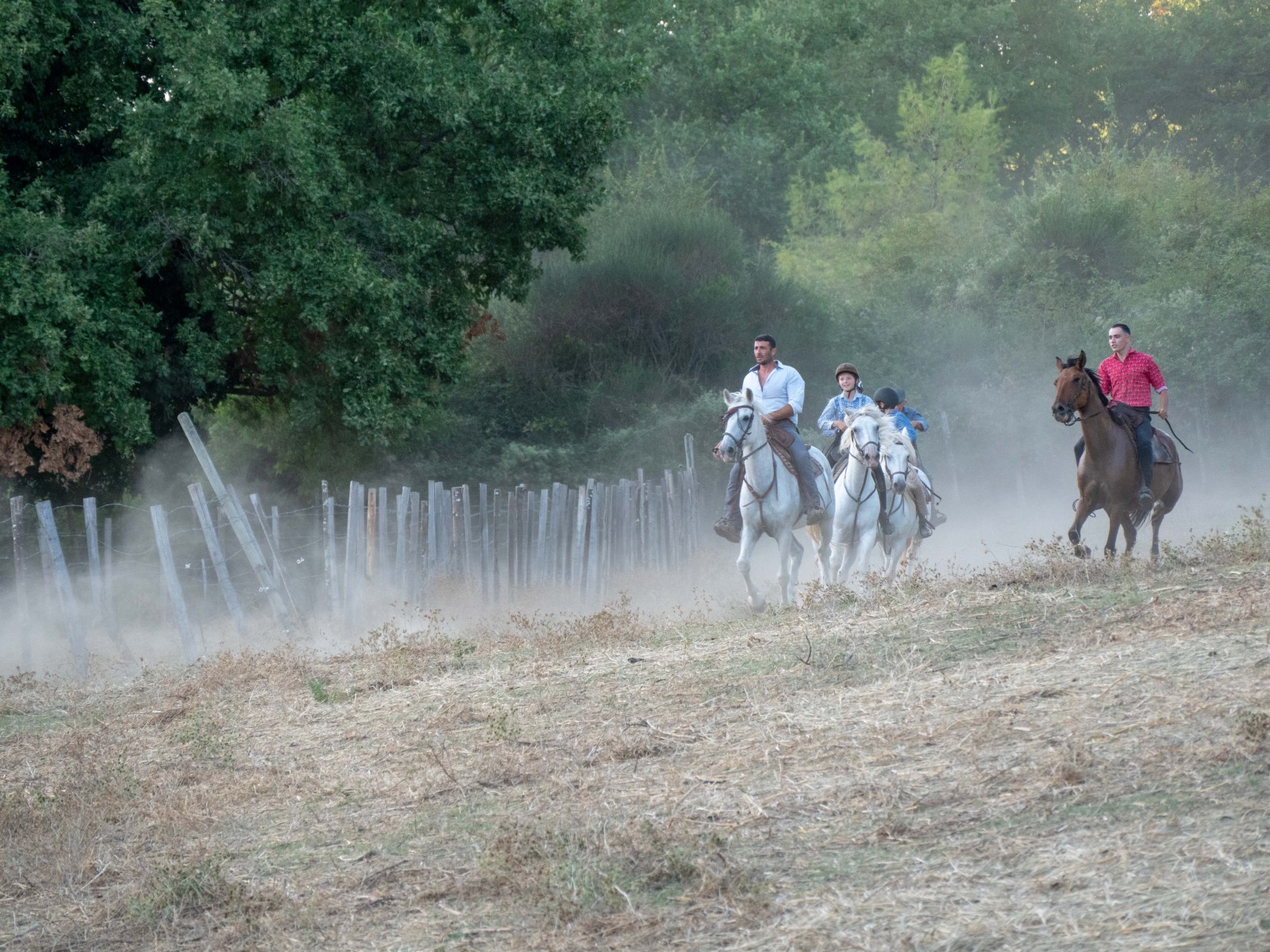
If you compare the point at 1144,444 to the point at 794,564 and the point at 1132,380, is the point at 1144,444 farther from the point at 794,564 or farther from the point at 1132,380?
the point at 794,564

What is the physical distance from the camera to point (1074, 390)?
13172 mm

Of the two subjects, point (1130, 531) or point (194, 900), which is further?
point (1130, 531)

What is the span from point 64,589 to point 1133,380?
10.8 metres

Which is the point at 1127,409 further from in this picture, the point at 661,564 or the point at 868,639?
the point at 661,564

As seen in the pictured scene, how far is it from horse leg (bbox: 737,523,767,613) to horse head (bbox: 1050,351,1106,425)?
10.2ft

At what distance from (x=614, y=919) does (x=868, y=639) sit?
441 centimetres

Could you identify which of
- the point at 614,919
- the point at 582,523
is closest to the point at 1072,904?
the point at 614,919

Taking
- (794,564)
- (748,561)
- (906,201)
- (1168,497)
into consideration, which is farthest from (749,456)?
(906,201)

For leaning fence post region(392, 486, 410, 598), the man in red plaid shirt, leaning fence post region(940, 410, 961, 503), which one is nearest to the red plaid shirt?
the man in red plaid shirt

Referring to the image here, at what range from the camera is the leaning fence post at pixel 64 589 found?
483 inches

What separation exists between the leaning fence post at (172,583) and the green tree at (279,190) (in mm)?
2689

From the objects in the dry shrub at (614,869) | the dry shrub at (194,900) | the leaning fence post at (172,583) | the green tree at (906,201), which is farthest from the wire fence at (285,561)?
the green tree at (906,201)

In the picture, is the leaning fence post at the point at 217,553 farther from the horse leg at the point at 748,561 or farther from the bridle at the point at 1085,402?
the bridle at the point at 1085,402

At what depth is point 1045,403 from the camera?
31.5 metres
